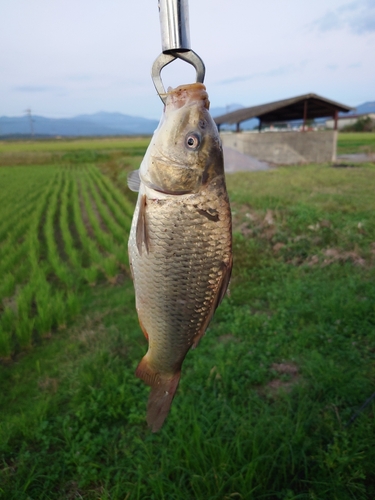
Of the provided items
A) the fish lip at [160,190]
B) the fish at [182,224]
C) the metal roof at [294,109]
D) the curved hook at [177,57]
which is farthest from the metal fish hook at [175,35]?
the metal roof at [294,109]

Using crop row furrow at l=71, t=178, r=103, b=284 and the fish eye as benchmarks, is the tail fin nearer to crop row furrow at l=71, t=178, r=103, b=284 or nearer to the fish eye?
the fish eye

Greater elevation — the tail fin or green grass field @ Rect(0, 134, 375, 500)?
the tail fin

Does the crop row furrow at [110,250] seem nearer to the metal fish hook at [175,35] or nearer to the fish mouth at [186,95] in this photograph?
the fish mouth at [186,95]

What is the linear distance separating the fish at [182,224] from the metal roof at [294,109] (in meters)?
18.2

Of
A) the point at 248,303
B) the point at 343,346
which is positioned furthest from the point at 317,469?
the point at 248,303

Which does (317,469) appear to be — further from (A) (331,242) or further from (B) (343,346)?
(A) (331,242)

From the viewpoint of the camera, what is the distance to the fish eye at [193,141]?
4.11 feet

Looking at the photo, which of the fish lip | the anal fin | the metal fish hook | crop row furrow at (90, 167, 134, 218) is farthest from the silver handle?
crop row furrow at (90, 167, 134, 218)

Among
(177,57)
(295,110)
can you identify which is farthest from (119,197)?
(295,110)

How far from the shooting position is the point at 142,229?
1.30m

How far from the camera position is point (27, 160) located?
26.9 meters

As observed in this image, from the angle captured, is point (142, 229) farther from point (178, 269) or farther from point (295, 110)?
point (295, 110)

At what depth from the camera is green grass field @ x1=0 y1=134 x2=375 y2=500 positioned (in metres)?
2.46

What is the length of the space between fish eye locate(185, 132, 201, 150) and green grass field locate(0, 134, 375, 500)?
79.1 inches
